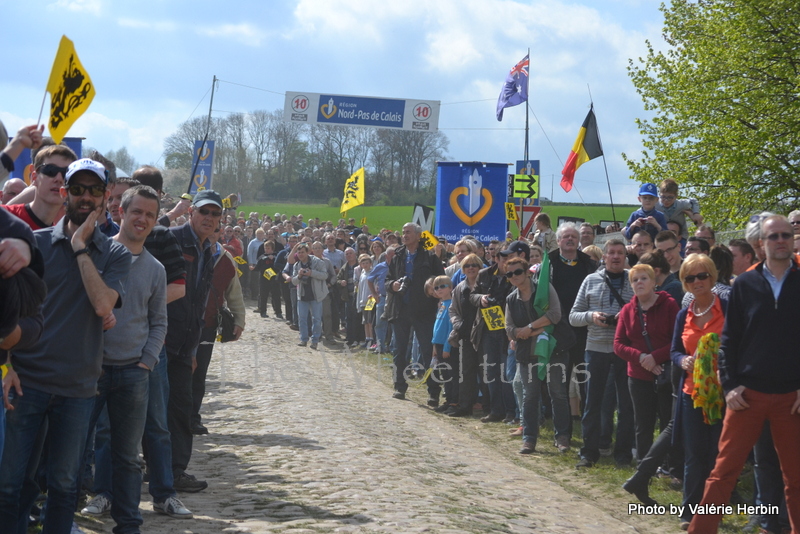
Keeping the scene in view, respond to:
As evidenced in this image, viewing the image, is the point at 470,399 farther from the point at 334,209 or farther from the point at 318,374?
the point at 334,209

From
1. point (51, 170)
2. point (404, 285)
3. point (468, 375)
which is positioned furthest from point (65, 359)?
point (404, 285)

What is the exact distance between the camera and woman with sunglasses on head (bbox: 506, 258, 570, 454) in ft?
34.2

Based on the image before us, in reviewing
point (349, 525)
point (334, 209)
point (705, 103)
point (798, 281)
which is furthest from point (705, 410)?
point (334, 209)

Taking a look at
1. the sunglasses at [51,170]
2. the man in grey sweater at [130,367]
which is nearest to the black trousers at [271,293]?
A: the man in grey sweater at [130,367]

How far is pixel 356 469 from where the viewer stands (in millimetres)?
8273

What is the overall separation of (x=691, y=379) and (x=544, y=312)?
11.3 ft

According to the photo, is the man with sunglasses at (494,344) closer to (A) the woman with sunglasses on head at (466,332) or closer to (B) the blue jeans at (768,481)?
(A) the woman with sunglasses on head at (466,332)

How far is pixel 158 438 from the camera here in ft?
21.0

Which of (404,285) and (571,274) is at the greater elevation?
(571,274)

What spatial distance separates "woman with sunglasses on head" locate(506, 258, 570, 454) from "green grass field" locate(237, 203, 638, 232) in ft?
152

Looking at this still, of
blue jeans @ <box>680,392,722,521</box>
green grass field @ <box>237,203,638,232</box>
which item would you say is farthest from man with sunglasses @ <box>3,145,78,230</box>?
green grass field @ <box>237,203,638,232</box>

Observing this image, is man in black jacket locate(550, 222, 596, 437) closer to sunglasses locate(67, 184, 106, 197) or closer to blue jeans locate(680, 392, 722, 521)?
blue jeans locate(680, 392, 722, 521)

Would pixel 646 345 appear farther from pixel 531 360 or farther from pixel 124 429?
pixel 124 429

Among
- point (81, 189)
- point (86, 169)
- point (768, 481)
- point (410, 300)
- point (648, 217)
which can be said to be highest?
point (648, 217)
